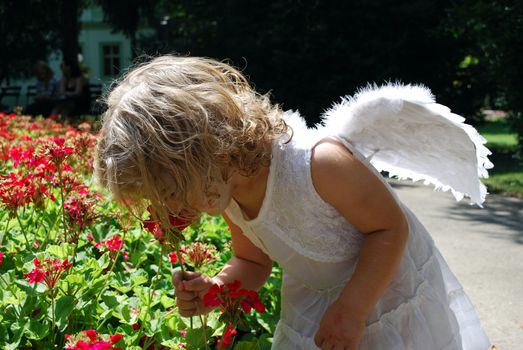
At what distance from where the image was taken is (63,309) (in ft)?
6.91

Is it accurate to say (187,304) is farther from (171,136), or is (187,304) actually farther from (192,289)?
(171,136)

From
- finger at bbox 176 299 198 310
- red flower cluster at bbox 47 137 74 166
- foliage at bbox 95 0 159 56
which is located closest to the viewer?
finger at bbox 176 299 198 310

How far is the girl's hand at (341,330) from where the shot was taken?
171cm

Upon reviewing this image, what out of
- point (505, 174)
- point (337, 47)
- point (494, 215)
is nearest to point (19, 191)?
point (494, 215)

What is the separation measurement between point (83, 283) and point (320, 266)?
0.80 metres

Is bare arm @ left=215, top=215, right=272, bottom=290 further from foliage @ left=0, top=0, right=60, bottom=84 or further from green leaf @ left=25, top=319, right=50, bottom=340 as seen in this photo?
foliage @ left=0, top=0, right=60, bottom=84

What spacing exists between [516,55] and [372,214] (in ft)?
→ 26.2

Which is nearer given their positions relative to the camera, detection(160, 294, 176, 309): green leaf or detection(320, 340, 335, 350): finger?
detection(320, 340, 335, 350): finger

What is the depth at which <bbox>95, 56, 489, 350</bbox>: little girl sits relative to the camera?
1586mm

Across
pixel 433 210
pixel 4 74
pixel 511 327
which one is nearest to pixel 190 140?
pixel 511 327

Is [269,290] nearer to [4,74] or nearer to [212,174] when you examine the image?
[212,174]

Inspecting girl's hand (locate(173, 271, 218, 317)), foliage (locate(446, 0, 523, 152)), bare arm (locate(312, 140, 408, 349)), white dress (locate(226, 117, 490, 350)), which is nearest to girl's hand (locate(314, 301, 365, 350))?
bare arm (locate(312, 140, 408, 349))

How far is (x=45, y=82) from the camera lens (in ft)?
44.1

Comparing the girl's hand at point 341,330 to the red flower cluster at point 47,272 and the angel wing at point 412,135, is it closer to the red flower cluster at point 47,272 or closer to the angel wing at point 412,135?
the angel wing at point 412,135
